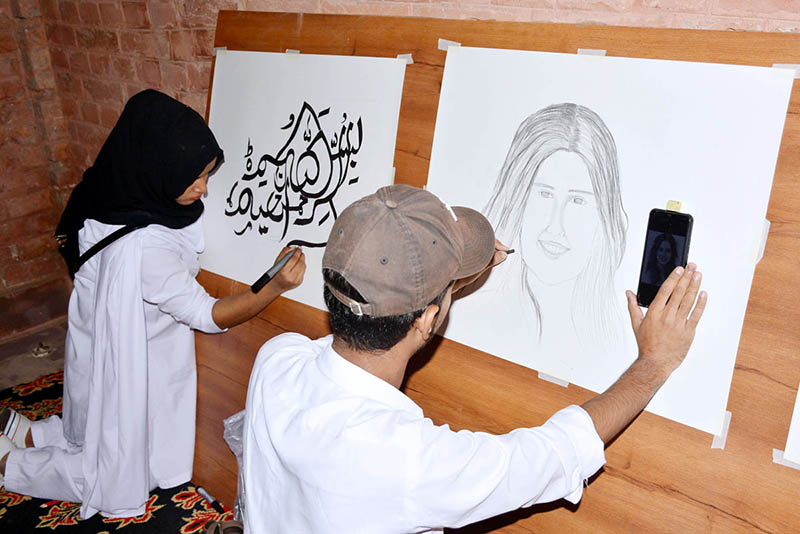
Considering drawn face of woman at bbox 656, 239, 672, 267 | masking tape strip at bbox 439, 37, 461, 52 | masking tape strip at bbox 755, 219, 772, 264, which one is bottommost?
drawn face of woman at bbox 656, 239, 672, 267

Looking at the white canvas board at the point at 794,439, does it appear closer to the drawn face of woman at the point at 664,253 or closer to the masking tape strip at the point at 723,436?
the masking tape strip at the point at 723,436

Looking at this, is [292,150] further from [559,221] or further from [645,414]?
[645,414]

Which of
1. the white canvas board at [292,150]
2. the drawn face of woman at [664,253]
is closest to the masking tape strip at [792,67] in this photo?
the drawn face of woman at [664,253]

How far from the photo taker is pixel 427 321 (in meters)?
1.12

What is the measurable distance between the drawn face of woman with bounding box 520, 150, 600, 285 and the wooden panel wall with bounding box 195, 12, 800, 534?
0.19m

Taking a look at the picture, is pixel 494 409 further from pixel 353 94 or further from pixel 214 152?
pixel 214 152

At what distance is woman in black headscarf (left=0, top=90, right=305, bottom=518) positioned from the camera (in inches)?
73.7

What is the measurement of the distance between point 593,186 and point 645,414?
475 millimetres

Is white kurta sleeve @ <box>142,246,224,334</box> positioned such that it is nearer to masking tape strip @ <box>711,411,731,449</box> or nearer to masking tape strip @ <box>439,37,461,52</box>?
masking tape strip @ <box>439,37,461,52</box>

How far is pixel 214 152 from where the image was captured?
192cm

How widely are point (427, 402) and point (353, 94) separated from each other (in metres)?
0.84

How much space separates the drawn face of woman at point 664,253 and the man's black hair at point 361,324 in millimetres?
498

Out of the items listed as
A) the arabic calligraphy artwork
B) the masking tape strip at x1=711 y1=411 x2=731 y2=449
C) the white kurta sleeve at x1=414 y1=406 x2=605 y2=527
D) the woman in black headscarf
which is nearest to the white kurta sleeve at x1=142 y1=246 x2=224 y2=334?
the woman in black headscarf

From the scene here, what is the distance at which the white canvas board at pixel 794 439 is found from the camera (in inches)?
45.4
